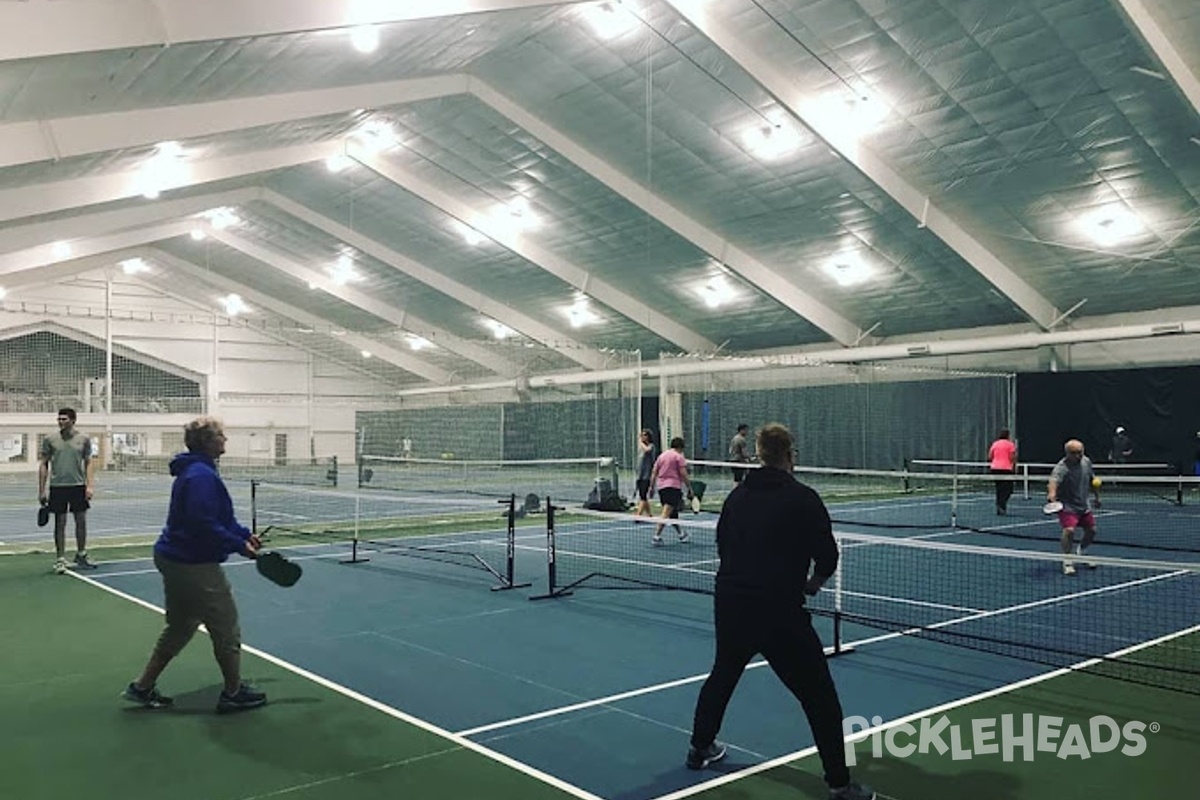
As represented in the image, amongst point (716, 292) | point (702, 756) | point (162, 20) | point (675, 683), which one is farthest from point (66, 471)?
point (716, 292)

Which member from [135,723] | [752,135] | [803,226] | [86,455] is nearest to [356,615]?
[135,723]

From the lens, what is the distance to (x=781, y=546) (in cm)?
455

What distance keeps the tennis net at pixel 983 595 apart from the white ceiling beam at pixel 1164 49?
319 inches

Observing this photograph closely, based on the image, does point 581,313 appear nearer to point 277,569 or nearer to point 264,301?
point 264,301

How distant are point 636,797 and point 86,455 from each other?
31.3 feet

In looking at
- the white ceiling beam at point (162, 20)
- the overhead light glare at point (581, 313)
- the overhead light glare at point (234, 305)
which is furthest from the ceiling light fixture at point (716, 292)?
the overhead light glare at point (234, 305)

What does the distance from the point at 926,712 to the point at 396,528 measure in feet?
40.4

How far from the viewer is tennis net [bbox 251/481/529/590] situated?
41.6 feet

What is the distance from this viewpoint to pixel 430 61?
18.1 metres

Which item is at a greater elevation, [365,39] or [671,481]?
[365,39]

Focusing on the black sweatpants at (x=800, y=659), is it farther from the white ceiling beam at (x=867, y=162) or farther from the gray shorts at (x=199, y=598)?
the white ceiling beam at (x=867, y=162)

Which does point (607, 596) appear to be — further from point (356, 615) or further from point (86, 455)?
point (86, 455)

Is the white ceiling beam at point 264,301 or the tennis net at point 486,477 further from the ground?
the white ceiling beam at point 264,301

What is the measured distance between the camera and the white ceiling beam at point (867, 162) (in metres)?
16.3
